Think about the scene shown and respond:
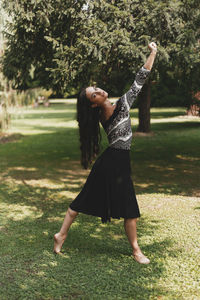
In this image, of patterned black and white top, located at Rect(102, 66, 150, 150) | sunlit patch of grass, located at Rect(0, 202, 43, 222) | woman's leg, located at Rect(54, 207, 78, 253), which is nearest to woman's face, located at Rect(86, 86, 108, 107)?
patterned black and white top, located at Rect(102, 66, 150, 150)

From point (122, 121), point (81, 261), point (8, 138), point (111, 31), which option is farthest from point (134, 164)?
point (8, 138)

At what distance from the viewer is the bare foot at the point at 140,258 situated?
3.93 metres

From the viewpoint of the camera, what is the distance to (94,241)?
Result: 4.63 meters

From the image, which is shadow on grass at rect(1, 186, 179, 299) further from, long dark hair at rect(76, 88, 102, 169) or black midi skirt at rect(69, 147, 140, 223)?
long dark hair at rect(76, 88, 102, 169)

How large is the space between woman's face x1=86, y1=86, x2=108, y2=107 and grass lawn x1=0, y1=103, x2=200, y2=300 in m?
1.69

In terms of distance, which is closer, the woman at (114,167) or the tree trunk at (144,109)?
the woman at (114,167)

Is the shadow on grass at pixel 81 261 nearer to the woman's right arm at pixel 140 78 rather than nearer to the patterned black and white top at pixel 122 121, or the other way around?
the patterned black and white top at pixel 122 121

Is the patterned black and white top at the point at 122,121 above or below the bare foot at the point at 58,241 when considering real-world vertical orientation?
above

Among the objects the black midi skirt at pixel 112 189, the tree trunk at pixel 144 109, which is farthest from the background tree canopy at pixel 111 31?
the tree trunk at pixel 144 109

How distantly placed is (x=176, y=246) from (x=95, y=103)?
193 cm

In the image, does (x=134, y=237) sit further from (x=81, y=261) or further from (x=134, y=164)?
(x=134, y=164)

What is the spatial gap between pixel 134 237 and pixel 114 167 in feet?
2.50

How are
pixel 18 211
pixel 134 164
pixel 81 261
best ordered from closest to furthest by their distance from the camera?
pixel 81 261, pixel 18 211, pixel 134 164

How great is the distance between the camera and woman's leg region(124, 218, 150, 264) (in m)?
3.89
